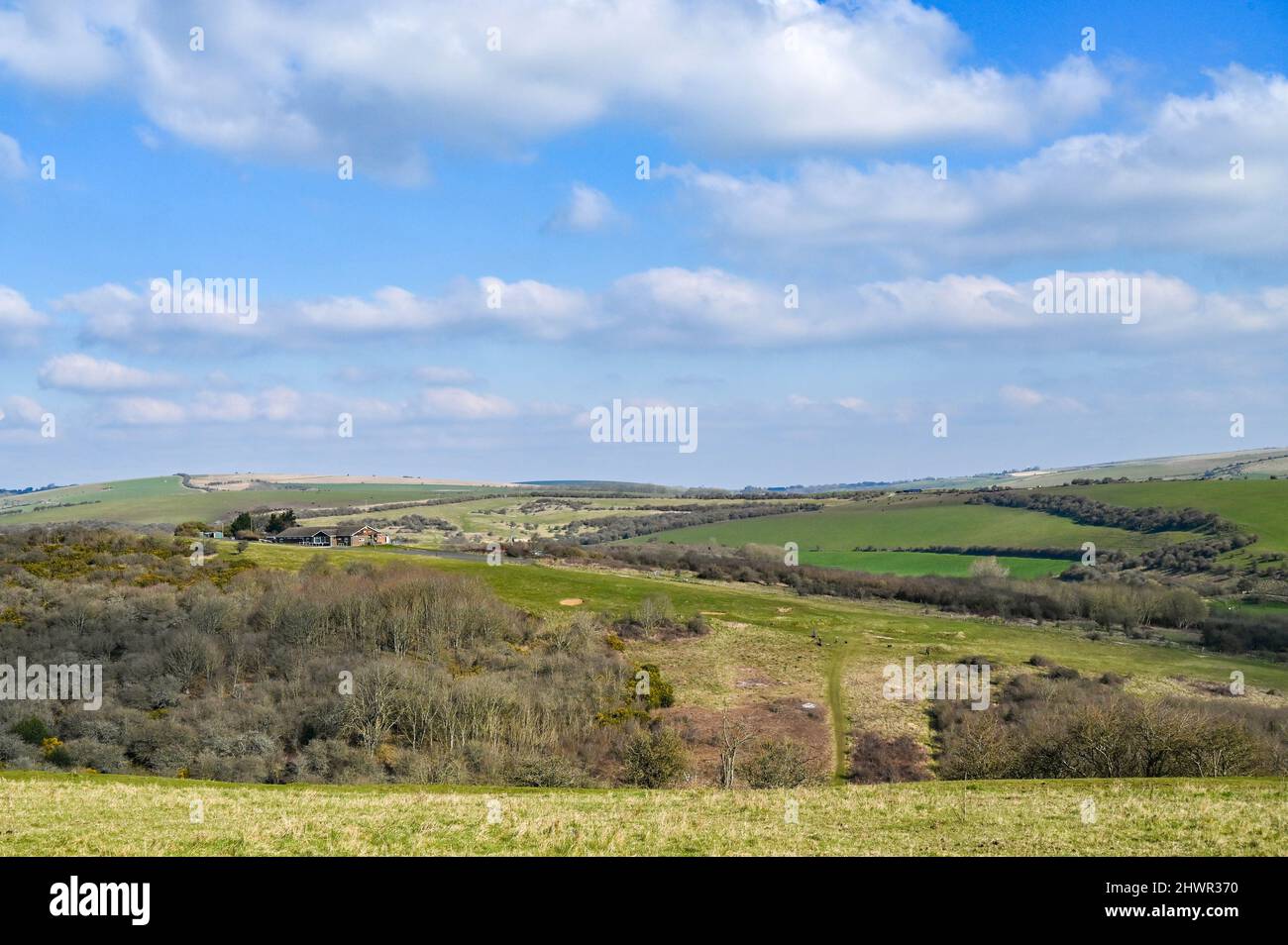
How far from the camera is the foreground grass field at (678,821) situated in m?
14.9

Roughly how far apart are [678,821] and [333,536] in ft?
377

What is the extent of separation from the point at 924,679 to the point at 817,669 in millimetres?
8272

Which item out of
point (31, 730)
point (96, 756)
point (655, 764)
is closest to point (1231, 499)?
point (655, 764)

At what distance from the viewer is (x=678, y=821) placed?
1759 cm

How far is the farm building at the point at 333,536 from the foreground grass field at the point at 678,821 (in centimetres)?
10201

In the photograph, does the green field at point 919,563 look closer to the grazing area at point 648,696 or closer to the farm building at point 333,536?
the grazing area at point 648,696

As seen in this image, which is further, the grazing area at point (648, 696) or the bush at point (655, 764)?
the bush at point (655, 764)

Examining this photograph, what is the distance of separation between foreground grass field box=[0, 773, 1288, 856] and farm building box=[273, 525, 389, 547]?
102m

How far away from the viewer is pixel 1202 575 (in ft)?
343
